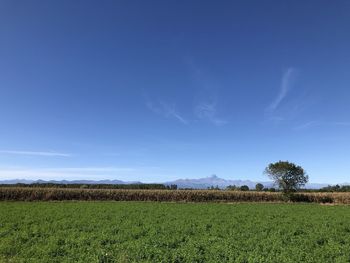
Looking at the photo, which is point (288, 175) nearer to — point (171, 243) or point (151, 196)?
point (151, 196)

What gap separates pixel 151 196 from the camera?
73812mm

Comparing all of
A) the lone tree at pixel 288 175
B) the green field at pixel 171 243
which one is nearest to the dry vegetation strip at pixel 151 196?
the lone tree at pixel 288 175

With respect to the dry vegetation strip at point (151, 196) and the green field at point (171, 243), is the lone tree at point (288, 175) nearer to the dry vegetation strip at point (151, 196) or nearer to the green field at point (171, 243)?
the dry vegetation strip at point (151, 196)

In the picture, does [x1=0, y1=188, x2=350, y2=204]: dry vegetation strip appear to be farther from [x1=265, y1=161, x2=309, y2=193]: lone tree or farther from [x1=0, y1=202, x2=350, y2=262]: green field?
[x1=0, y1=202, x2=350, y2=262]: green field

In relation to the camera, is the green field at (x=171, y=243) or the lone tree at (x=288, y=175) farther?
the lone tree at (x=288, y=175)

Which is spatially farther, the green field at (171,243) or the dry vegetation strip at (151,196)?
the dry vegetation strip at (151,196)

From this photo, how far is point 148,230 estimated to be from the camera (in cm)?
2509

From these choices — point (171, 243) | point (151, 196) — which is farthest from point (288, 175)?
point (171, 243)

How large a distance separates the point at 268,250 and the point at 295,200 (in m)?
63.5

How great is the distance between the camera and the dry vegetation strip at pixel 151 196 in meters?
69.3

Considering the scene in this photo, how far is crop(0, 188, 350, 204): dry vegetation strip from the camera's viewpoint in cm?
6931

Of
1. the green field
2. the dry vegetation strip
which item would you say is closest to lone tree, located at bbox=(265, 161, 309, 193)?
the dry vegetation strip

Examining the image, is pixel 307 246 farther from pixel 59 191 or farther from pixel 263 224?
pixel 59 191

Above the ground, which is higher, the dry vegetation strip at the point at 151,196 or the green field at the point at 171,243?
the dry vegetation strip at the point at 151,196
